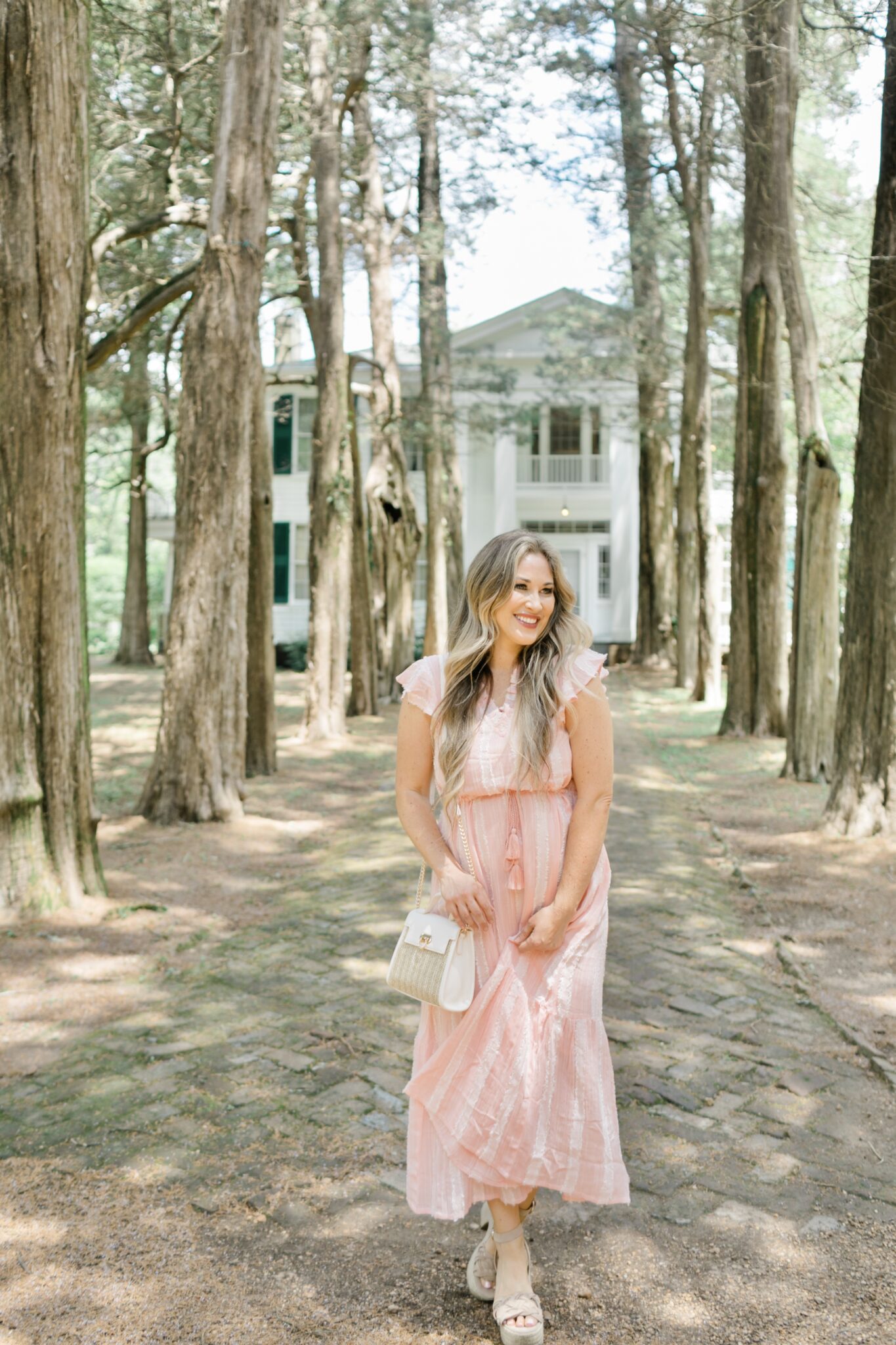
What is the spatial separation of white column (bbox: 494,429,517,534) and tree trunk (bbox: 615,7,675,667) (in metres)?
5.30

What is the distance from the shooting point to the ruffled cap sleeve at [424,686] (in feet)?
11.2

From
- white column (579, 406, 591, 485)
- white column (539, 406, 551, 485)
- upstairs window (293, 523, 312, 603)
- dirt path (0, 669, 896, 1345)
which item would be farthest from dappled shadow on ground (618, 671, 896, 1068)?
white column (539, 406, 551, 485)

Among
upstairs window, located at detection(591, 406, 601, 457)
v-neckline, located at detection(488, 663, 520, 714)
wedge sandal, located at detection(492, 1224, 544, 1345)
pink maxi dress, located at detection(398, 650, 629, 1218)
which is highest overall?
upstairs window, located at detection(591, 406, 601, 457)

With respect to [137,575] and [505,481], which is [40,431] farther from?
[505,481]

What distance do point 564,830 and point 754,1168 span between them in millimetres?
1643

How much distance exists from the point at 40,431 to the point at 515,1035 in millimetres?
4903

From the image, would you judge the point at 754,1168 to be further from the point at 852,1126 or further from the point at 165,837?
the point at 165,837

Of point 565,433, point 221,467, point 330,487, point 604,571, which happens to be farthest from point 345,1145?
point 565,433

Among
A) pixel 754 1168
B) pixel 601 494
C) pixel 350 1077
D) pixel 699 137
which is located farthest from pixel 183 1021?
pixel 601 494

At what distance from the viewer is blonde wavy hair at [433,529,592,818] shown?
332cm

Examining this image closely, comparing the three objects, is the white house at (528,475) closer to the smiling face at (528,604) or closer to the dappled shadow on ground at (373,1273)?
the smiling face at (528,604)

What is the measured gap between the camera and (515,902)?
3.36 meters

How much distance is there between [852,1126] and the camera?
4.51 metres

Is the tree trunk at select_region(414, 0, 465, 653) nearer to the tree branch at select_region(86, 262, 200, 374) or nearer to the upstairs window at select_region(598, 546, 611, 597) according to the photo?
the tree branch at select_region(86, 262, 200, 374)
